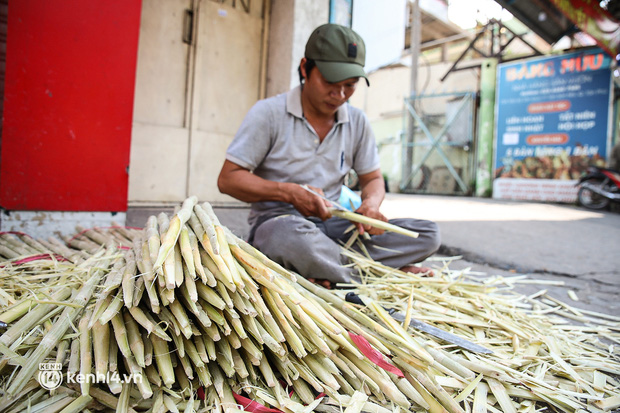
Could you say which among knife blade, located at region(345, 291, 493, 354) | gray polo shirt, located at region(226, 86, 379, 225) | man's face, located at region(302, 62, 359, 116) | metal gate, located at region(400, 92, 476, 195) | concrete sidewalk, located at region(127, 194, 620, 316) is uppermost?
metal gate, located at region(400, 92, 476, 195)

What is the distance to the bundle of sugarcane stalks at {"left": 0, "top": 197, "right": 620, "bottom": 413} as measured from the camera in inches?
33.2

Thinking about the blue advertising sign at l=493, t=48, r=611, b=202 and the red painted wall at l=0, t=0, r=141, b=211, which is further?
the blue advertising sign at l=493, t=48, r=611, b=202

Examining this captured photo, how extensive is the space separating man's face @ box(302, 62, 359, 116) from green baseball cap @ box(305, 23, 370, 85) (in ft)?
0.16

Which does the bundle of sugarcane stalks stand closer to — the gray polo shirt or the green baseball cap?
the gray polo shirt

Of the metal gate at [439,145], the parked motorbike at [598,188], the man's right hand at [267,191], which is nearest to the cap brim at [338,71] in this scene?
the man's right hand at [267,191]

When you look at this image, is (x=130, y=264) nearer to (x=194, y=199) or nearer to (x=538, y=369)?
(x=194, y=199)

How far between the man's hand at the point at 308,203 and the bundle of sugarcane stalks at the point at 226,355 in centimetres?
55

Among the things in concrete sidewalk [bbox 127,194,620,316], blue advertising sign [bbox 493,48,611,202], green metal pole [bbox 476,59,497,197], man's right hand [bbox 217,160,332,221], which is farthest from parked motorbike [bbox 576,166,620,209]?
man's right hand [bbox 217,160,332,221]

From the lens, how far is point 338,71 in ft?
6.10

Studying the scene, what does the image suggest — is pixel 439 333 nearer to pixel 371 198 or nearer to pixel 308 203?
pixel 308 203

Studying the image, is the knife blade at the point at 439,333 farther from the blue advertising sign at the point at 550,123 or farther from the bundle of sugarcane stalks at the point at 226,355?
the blue advertising sign at the point at 550,123

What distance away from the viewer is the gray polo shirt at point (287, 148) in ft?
6.63

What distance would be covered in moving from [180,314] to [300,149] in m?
1.37

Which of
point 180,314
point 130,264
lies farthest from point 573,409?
point 130,264
